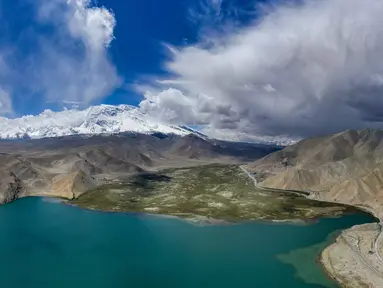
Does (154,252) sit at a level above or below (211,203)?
below

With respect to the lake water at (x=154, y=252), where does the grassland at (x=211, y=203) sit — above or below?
above

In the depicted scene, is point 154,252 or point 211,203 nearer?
point 154,252

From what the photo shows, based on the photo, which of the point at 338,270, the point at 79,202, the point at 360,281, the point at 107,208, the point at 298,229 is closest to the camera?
the point at 360,281

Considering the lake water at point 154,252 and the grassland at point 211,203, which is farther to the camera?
the grassland at point 211,203

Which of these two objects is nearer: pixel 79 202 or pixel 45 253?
pixel 45 253

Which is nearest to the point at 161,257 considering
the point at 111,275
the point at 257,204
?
the point at 111,275

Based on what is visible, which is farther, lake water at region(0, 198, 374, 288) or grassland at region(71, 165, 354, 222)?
grassland at region(71, 165, 354, 222)

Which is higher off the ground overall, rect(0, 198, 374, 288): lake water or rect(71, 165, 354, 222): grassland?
rect(71, 165, 354, 222): grassland

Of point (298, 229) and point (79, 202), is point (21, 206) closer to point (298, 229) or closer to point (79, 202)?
point (79, 202)
